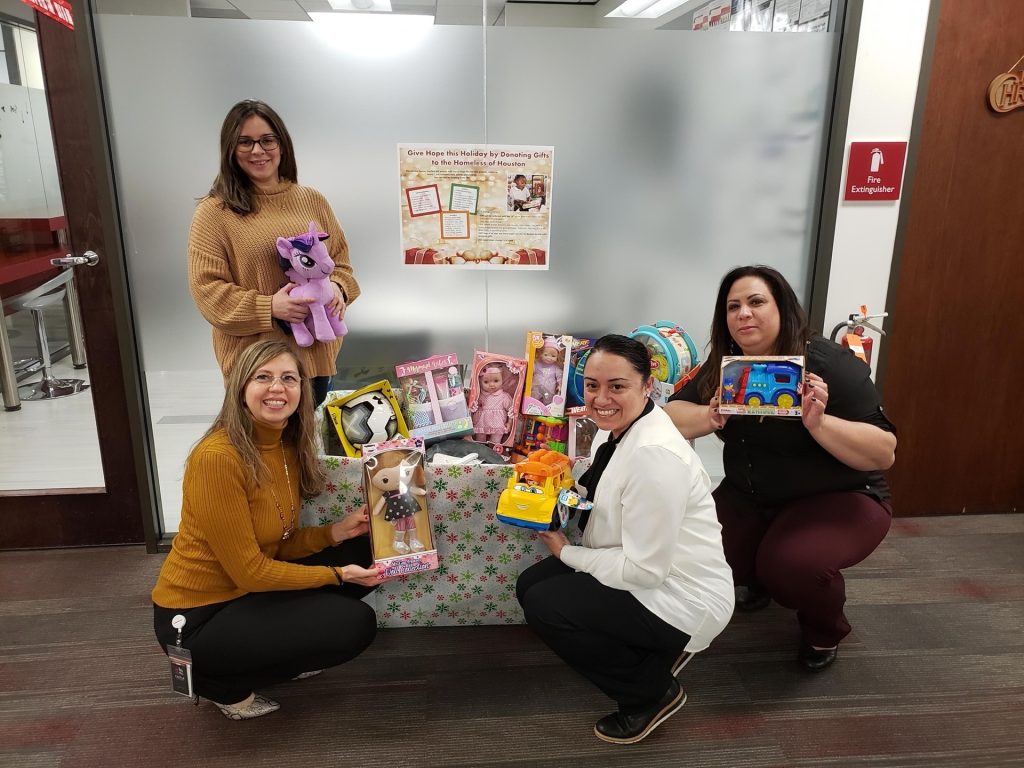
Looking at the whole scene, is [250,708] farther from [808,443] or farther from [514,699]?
[808,443]

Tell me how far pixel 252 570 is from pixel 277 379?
447 millimetres

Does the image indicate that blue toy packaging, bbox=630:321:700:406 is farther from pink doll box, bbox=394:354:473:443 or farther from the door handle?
the door handle

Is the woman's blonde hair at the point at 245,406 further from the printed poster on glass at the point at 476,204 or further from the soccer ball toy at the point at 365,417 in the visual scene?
the printed poster on glass at the point at 476,204

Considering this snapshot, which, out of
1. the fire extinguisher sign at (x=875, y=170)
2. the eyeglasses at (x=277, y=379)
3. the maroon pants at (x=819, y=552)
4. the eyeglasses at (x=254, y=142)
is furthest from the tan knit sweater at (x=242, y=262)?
the fire extinguisher sign at (x=875, y=170)

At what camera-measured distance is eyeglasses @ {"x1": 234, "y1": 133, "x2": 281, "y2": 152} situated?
78.3 inches

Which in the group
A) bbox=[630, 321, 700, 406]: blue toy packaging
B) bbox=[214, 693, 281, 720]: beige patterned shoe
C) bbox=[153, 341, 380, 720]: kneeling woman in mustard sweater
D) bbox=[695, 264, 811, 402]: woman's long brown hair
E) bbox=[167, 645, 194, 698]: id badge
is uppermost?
bbox=[695, 264, 811, 402]: woman's long brown hair

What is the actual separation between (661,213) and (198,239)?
155cm

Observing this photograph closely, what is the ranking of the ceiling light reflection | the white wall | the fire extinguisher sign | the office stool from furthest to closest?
the office stool < the fire extinguisher sign < the white wall < the ceiling light reflection

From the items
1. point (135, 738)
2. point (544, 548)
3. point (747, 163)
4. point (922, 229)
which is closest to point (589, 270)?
point (747, 163)

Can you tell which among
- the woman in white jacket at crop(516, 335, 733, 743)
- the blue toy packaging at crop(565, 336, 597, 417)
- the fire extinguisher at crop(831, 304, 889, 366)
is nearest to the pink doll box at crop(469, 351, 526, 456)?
the blue toy packaging at crop(565, 336, 597, 417)

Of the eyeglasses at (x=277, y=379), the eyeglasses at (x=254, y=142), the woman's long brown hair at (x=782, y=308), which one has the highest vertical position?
the eyeglasses at (x=254, y=142)

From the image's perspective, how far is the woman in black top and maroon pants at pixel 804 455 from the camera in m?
1.92

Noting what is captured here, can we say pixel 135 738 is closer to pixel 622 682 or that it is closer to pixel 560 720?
pixel 560 720

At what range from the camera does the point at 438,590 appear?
7.12ft
